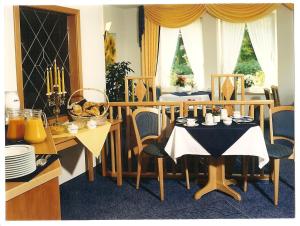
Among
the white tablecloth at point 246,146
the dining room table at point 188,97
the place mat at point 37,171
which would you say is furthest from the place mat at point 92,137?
the dining room table at point 188,97

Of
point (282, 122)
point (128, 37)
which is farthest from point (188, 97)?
point (282, 122)

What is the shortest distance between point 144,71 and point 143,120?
14.8 feet

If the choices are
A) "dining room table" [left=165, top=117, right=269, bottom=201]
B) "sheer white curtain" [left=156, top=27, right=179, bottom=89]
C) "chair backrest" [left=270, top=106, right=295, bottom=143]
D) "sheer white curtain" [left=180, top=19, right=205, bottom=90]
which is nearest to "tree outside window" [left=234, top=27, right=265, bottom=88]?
"sheer white curtain" [left=180, top=19, right=205, bottom=90]

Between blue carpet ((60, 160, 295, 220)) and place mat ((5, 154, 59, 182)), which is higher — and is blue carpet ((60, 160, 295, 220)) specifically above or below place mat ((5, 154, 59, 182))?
below

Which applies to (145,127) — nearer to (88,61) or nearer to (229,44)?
(88,61)

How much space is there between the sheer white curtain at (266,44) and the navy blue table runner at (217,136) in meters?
4.71

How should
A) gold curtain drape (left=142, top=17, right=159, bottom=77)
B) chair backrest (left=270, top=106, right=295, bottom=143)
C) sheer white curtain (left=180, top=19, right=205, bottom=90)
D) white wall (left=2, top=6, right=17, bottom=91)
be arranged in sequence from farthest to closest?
gold curtain drape (left=142, top=17, right=159, bottom=77) < sheer white curtain (left=180, top=19, right=205, bottom=90) < chair backrest (left=270, top=106, right=295, bottom=143) < white wall (left=2, top=6, right=17, bottom=91)

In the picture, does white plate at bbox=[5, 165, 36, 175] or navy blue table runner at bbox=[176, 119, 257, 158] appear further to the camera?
navy blue table runner at bbox=[176, 119, 257, 158]

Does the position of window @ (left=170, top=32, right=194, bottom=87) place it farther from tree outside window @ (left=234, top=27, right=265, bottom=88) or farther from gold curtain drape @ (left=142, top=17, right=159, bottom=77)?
tree outside window @ (left=234, top=27, right=265, bottom=88)

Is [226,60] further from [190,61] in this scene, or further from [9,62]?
[9,62]

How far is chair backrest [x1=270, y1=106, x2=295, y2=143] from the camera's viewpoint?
3.96 m

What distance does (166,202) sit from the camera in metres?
3.67

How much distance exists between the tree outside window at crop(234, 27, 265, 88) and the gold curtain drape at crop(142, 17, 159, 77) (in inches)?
68.6

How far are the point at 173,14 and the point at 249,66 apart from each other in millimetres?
1891
